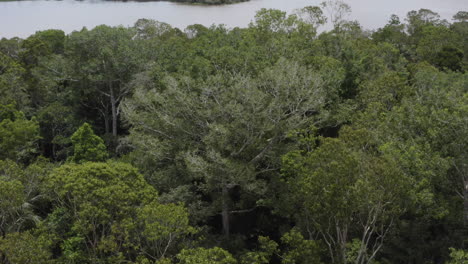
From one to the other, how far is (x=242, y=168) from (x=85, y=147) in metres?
7.95

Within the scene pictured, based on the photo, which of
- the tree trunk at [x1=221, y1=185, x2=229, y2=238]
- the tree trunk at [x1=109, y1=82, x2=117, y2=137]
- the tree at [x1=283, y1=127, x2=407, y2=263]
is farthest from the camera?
the tree trunk at [x1=109, y1=82, x2=117, y2=137]

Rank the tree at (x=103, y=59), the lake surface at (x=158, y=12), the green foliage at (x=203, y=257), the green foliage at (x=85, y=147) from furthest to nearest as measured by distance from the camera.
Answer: the lake surface at (x=158, y=12)
the tree at (x=103, y=59)
the green foliage at (x=85, y=147)
the green foliage at (x=203, y=257)

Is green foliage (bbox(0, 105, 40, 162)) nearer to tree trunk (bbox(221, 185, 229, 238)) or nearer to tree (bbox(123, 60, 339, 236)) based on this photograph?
tree (bbox(123, 60, 339, 236))

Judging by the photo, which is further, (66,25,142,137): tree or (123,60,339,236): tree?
(66,25,142,137): tree

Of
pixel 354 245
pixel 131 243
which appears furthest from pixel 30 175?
pixel 354 245

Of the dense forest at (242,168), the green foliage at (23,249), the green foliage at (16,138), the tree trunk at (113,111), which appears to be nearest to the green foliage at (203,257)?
the dense forest at (242,168)

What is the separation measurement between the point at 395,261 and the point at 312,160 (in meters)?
4.78

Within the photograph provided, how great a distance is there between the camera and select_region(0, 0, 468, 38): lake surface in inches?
2034

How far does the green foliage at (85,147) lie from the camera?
17438 millimetres

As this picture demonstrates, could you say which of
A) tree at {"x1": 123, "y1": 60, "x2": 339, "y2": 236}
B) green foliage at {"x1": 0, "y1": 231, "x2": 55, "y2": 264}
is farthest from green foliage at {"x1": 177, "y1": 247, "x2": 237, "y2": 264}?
green foliage at {"x1": 0, "y1": 231, "x2": 55, "y2": 264}

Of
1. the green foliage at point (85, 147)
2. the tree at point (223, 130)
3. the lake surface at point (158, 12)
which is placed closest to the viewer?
the tree at point (223, 130)

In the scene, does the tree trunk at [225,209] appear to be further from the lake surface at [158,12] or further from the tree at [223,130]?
the lake surface at [158,12]

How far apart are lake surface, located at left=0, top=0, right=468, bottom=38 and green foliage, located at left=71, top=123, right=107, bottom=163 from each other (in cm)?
3403

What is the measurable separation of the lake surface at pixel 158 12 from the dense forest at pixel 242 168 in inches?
1192
